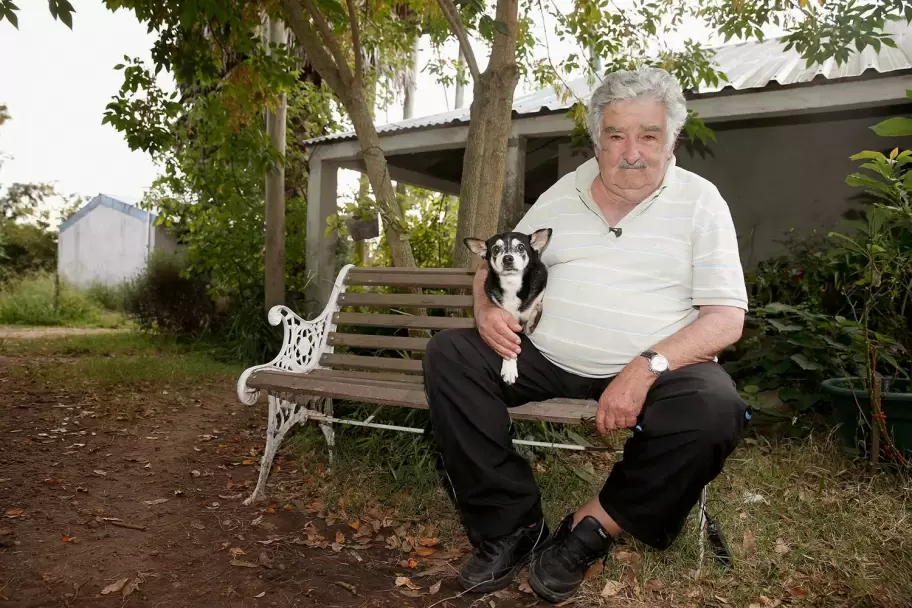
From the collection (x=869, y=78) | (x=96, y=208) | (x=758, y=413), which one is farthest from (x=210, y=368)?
(x=96, y=208)

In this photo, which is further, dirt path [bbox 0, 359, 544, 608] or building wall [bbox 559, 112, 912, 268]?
building wall [bbox 559, 112, 912, 268]

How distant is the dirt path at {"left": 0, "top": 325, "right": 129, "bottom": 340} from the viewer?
1053 cm

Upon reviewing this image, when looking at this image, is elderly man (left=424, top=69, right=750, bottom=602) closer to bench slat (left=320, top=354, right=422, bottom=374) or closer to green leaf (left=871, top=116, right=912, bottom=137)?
green leaf (left=871, top=116, right=912, bottom=137)

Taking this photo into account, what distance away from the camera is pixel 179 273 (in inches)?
398

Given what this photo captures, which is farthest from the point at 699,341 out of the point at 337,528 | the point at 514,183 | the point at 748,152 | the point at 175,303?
the point at 175,303

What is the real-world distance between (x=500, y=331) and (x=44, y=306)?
1374 cm

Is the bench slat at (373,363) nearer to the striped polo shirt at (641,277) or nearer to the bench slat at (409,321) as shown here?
the bench slat at (409,321)

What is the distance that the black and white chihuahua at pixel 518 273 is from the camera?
8.52ft

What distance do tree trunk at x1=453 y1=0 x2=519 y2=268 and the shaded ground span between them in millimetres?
1433

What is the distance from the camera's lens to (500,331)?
2.42 metres

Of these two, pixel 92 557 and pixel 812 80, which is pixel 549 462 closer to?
pixel 92 557

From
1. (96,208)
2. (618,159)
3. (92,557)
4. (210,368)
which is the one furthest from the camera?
(96,208)

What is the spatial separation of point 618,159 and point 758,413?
2.62m

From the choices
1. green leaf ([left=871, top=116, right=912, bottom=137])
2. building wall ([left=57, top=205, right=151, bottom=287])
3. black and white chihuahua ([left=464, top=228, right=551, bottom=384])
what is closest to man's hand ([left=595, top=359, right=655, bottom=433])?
black and white chihuahua ([left=464, top=228, right=551, bottom=384])
